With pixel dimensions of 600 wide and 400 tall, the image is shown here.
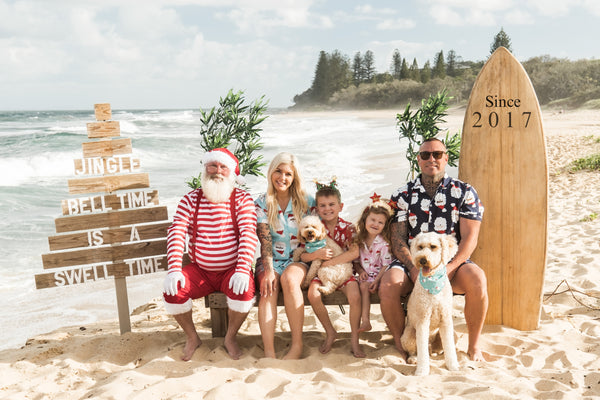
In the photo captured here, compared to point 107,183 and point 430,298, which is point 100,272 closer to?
point 107,183

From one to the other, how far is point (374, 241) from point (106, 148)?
2.38m

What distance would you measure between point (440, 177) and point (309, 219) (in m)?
1.06

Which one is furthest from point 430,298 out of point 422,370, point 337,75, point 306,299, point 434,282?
point 337,75

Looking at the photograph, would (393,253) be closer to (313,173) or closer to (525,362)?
(525,362)

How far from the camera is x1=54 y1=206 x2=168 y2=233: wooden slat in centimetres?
409

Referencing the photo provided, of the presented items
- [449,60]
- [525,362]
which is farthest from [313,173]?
[449,60]

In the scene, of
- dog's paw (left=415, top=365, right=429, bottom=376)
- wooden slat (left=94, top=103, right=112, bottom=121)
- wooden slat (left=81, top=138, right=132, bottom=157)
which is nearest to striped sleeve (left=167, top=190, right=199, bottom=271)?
wooden slat (left=81, top=138, right=132, bottom=157)

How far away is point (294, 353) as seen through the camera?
3.55 m

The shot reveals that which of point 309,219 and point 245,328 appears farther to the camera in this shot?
point 245,328

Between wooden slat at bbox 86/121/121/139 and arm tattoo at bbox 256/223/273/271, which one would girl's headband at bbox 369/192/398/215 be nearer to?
arm tattoo at bbox 256/223/273/271

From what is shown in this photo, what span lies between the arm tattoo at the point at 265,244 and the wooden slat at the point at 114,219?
986 millimetres

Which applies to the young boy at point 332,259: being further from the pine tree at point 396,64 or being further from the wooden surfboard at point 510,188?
the pine tree at point 396,64

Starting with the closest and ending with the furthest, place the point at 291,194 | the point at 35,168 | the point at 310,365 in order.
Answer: the point at 310,365, the point at 291,194, the point at 35,168

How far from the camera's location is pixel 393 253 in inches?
146
